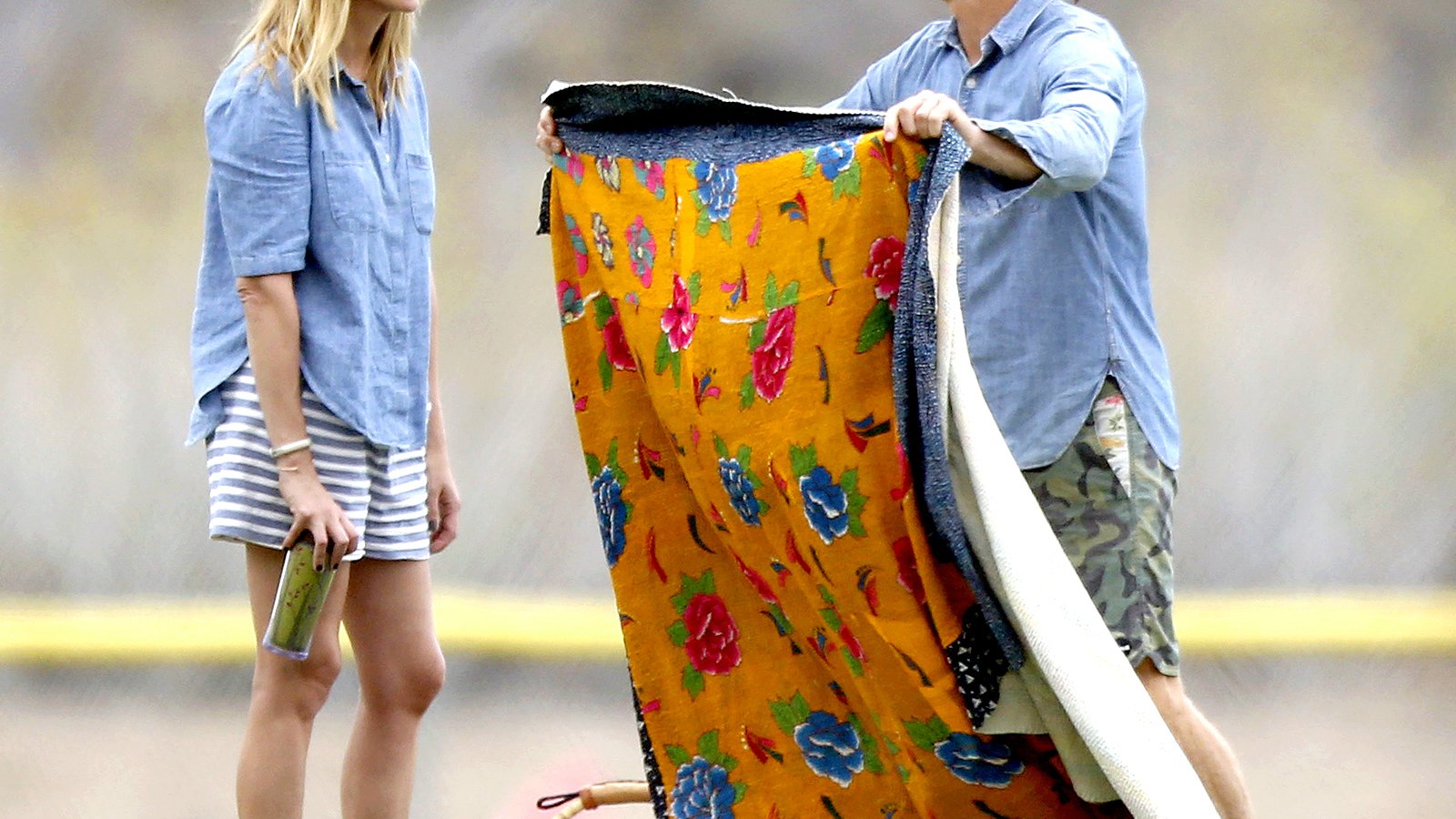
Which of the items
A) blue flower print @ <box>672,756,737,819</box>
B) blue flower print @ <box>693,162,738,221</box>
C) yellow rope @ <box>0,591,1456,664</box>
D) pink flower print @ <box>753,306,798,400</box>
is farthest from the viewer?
yellow rope @ <box>0,591,1456,664</box>

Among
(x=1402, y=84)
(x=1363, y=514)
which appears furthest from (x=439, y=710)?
(x=1402, y=84)

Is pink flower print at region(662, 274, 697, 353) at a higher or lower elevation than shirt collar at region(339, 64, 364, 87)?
lower

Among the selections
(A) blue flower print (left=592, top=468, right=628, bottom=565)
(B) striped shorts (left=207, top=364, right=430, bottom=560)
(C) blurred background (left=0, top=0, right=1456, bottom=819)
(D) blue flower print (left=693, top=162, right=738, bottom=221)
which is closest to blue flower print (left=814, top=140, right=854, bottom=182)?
(D) blue flower print (left=693, top=162, right=738, bottom=221)

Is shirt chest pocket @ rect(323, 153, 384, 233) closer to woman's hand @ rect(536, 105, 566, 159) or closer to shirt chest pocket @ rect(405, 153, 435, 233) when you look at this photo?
shirt chest pocket @ rect(405, 153, 435, 233)

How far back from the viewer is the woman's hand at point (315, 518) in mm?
2127

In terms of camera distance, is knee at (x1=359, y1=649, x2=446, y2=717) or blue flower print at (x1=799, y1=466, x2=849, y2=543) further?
knee at (x1=359, y1=649, x2=446, y2=717)

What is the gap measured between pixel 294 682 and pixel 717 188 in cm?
81

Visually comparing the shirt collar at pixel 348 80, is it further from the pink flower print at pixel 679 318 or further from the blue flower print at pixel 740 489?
the blue flower print at pixel 740 489

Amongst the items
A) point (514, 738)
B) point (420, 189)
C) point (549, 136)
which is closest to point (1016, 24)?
point (549, 136)

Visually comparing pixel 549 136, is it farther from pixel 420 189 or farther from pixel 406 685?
pixel 406 685

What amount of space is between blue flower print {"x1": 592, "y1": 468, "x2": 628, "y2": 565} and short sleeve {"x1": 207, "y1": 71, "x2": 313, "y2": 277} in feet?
1.59

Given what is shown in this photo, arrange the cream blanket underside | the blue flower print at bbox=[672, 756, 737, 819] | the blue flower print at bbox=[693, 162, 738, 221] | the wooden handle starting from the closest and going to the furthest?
the cream blanket underside, the blue flower print at bbox=[693, 162, 738, 221], the blue flower print at bbox=[672, 756, 737, 819], the wooden handle

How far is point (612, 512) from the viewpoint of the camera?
2352 mm

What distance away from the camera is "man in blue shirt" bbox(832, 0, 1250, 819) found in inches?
81.7
